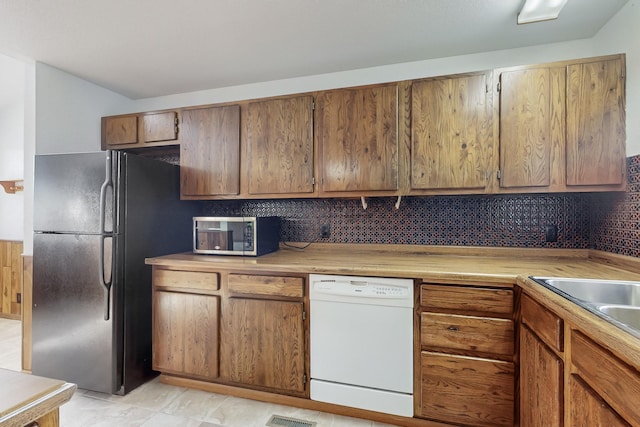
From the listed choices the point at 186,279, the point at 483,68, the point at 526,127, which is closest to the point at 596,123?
the point at 526,127

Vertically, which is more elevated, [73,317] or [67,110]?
[67,110]

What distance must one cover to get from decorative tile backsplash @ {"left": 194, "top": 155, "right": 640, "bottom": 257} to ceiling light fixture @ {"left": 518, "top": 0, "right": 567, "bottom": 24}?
0.93m

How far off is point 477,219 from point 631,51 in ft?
4.07

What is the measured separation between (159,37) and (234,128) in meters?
0.75

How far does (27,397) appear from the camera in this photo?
562 mm

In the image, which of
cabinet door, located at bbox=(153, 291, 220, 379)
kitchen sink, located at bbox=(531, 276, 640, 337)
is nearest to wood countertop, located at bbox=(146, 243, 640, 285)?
kitchen sink, located at bbox=(531, 276, 640, 337)

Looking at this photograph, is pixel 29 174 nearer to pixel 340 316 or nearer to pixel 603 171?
pixel 340 316

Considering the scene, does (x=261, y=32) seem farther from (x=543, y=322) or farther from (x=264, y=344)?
(x=543, y=322)

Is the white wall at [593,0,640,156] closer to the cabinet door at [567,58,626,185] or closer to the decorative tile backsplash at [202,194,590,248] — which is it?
the cabinet door at [567,58,626,185]

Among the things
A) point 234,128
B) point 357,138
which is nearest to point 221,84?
point 234,128

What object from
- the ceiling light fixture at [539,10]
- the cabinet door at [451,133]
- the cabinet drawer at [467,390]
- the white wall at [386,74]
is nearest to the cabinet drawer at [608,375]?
the cabinet drawer at [467,390]

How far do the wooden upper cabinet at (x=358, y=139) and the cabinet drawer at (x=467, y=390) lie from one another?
1.11 metres

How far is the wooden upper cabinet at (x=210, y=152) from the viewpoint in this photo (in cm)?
248

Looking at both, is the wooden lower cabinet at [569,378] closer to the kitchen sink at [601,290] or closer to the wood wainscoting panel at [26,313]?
the kitchen sink at [601,290]
